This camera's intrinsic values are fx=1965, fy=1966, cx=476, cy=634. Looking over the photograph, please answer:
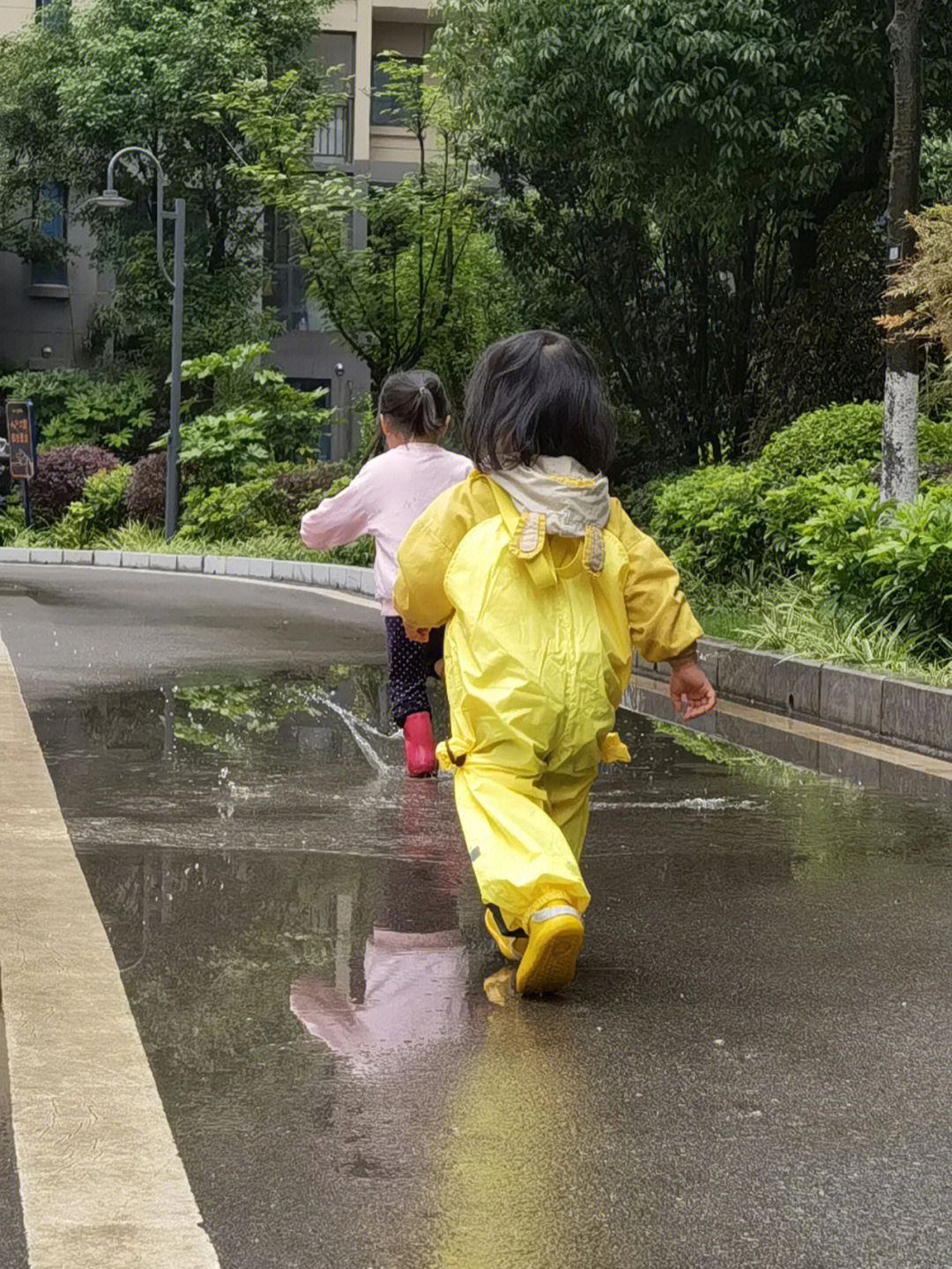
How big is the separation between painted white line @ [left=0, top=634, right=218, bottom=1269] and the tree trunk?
9.23 m

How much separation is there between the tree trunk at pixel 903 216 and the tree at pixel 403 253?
43.0ft

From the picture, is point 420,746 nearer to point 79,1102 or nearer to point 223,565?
point 79,1102

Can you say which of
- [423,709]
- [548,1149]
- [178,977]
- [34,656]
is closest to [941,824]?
[423,709]

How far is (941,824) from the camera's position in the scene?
666cm

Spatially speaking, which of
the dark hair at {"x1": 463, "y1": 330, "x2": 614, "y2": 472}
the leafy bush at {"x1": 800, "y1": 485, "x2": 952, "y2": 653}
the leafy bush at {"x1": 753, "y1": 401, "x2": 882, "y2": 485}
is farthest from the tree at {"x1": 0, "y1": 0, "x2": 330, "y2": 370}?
the dark hair at {"x1": 463, "y1": 330, "x2": 614, "y2": 472}

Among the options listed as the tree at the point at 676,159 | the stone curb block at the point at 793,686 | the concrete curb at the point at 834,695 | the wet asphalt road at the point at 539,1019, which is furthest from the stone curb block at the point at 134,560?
the wet asphalt road at the point at 539,1019

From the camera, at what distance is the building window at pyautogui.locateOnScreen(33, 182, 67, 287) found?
3881cm

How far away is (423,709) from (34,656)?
496 cm

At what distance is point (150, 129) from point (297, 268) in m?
5.49

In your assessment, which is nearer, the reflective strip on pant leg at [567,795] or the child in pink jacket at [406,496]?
the reflective strip on pant leg at [567,795]

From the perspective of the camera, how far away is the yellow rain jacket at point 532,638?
4.28m

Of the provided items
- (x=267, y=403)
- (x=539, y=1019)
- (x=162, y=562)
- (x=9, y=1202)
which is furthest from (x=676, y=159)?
(x=9, y=1202)

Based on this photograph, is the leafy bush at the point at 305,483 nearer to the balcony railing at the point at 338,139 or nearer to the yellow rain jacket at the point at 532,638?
the balcony railing at the point at 338,139

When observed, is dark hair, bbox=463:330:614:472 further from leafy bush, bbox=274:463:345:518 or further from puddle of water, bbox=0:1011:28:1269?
leafy bush, bbox=274:463:345:518
